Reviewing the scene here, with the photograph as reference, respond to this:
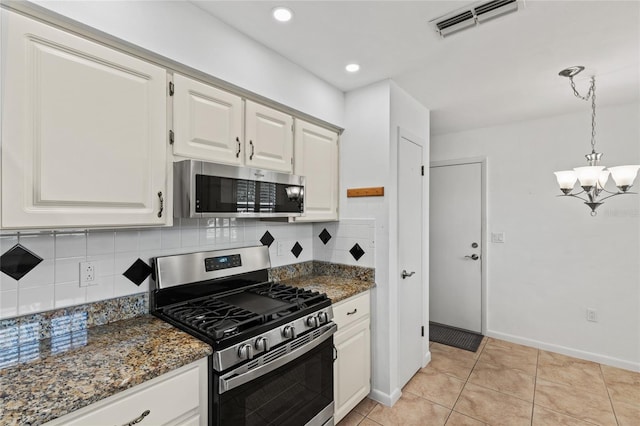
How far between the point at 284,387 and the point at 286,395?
5cm

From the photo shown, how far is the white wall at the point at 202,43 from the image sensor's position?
4.12 ft

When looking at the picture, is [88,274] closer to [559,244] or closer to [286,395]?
[286,395]

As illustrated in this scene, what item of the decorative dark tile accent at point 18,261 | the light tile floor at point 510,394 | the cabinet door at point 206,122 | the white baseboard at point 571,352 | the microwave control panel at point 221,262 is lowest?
the light tile floor at point 510,394

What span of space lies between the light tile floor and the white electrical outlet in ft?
6.00

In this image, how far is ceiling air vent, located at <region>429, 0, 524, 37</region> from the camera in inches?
59.7

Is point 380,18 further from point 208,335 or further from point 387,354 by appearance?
point 387,354

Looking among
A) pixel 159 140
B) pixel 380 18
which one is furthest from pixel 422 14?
pixel 159 140

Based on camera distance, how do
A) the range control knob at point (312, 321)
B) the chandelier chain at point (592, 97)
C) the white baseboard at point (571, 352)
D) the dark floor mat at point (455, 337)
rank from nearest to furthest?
the range control knob at point (312, 321) < the chandelier chain at point (592, 97) < the white baseboard at point (571, 352) < the dark floor mat at point (455, 337)

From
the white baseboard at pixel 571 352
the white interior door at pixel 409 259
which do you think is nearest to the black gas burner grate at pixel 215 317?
the white interior door at pixel 409 259

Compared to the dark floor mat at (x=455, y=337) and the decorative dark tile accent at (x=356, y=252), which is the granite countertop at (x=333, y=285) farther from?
the dark floor mat at (x=455, y=337)

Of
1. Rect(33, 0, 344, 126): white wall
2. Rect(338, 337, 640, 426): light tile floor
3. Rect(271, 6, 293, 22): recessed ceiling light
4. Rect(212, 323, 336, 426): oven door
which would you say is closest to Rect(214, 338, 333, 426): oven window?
Rect(212, 323, 336, 426): oven door

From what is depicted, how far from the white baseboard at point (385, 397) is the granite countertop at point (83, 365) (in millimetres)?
1656

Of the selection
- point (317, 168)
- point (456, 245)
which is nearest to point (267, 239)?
point (317, 168)

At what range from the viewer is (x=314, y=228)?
108 inches
